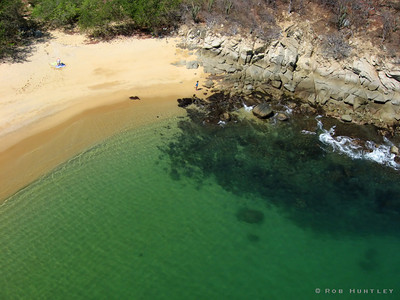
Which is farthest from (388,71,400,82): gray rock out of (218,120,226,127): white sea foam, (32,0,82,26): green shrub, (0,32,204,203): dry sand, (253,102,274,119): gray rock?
(32,0,82,26): green shrub

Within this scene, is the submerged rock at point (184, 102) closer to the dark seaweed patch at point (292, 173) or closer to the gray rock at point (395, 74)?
the dark seaweed patch at point (292, 173)

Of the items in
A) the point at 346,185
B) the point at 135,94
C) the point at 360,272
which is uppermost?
the point at 135,94

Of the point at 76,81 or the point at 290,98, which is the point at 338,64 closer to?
the point at 290,98

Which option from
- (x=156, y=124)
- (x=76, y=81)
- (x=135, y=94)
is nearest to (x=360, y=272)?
(x=156, y=124)

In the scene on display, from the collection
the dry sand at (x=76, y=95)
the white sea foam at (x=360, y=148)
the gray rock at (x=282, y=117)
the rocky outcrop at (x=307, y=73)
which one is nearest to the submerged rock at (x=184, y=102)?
the dry sand at (x=76, y=95)

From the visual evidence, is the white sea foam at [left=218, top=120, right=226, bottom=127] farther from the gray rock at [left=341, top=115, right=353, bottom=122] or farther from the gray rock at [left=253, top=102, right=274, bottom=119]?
the gray rock at [left=341, top=115, right=353, bottom=122]

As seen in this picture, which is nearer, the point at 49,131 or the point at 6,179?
the point at 6,179

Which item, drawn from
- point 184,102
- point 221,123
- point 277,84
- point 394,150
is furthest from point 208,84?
point 394,150
